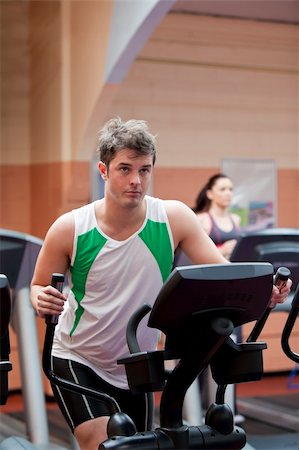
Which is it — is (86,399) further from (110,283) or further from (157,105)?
(157,105)

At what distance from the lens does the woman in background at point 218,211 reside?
5.58 meters

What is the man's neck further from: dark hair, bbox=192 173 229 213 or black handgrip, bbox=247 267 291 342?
dark hair, bbox=192 173 229 213

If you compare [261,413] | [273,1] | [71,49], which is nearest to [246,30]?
[273,1]

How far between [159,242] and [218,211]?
125 inches

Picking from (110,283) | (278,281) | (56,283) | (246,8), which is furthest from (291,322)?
(246,8)

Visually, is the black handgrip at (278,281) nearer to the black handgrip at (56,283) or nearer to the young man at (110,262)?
the young man at (110,262)

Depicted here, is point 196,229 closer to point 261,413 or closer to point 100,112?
point 100,112

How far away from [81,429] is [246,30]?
544 centimetres

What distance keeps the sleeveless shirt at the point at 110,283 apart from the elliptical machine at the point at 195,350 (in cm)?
32

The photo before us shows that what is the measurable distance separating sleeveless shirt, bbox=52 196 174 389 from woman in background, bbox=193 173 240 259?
9.65 feet

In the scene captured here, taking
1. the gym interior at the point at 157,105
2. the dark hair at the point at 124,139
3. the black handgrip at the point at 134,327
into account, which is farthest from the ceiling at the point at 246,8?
the black handgrip at the point at 134,327

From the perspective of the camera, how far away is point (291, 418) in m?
5.79

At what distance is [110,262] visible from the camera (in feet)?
8.39

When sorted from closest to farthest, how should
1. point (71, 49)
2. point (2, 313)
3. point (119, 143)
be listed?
point (2, 313)
point (119, 143)
point (71, 49)
